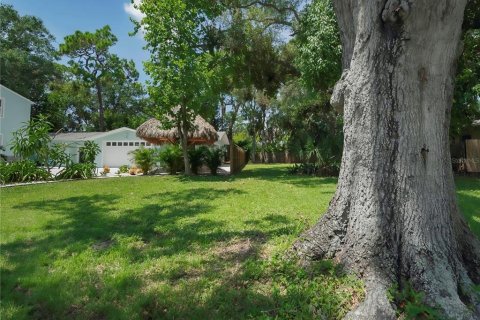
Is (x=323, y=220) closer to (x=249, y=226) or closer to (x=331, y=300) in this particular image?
(x=331, y=300)

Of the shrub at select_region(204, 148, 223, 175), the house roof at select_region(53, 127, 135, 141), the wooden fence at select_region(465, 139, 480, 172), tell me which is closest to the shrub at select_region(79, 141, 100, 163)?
the shrub at select_region(204, 148, 223, 175)

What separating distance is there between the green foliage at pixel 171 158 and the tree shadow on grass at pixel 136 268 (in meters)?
10.6

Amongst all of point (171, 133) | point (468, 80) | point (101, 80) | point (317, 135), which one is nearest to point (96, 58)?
point (101, 80)

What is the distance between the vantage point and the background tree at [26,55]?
3181cm

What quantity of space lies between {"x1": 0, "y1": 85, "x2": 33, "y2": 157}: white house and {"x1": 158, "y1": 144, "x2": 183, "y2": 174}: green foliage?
1484cm

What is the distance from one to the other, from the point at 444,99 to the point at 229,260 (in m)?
2.93

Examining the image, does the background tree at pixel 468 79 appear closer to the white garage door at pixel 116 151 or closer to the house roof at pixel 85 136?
the white garage door at pixel 116 151

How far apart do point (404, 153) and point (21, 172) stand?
13921 mm

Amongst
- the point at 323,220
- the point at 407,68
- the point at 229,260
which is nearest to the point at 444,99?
the point at 407,68

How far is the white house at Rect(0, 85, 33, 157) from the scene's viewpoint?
25828mm

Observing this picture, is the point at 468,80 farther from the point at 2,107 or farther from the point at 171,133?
the point at 2,107

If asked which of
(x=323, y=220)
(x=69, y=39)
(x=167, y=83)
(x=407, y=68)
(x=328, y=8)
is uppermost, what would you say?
(x=69, y=39)

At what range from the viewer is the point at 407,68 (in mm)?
3146

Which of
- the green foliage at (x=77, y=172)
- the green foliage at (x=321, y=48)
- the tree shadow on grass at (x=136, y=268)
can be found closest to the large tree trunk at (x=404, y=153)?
the tree shadow on grass at (x=136, y=268)
